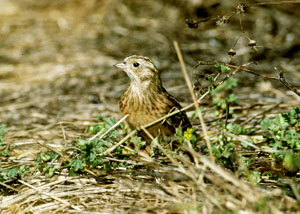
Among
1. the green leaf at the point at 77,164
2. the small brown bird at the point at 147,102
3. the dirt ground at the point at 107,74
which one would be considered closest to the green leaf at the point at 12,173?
the dirt ground at the point at 107,74

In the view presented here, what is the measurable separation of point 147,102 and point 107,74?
8.89 ft

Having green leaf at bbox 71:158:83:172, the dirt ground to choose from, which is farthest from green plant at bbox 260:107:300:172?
green leaf at bbox 71:158:83:172

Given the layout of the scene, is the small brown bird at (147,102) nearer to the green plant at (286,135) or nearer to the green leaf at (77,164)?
the green plant at (286,135)

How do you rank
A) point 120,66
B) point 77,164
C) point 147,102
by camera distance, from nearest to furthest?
point 77,164 → point 147,102 → point 120,66

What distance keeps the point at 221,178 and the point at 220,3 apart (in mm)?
6574

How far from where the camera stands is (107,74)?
23.9 ft

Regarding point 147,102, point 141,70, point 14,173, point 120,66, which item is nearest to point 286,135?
point 147,102

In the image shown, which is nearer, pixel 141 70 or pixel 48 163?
pixel 48 163

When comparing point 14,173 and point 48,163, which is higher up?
point 48,163

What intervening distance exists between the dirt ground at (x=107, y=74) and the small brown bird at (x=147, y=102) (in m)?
0.61

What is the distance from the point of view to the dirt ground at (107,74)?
11.2 ft

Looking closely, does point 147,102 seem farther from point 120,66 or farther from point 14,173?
point 14,173

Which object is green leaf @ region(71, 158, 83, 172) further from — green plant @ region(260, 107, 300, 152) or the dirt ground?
green plant @ region(260, 107, 300, 152)

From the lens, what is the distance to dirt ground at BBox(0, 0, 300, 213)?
134 inches
